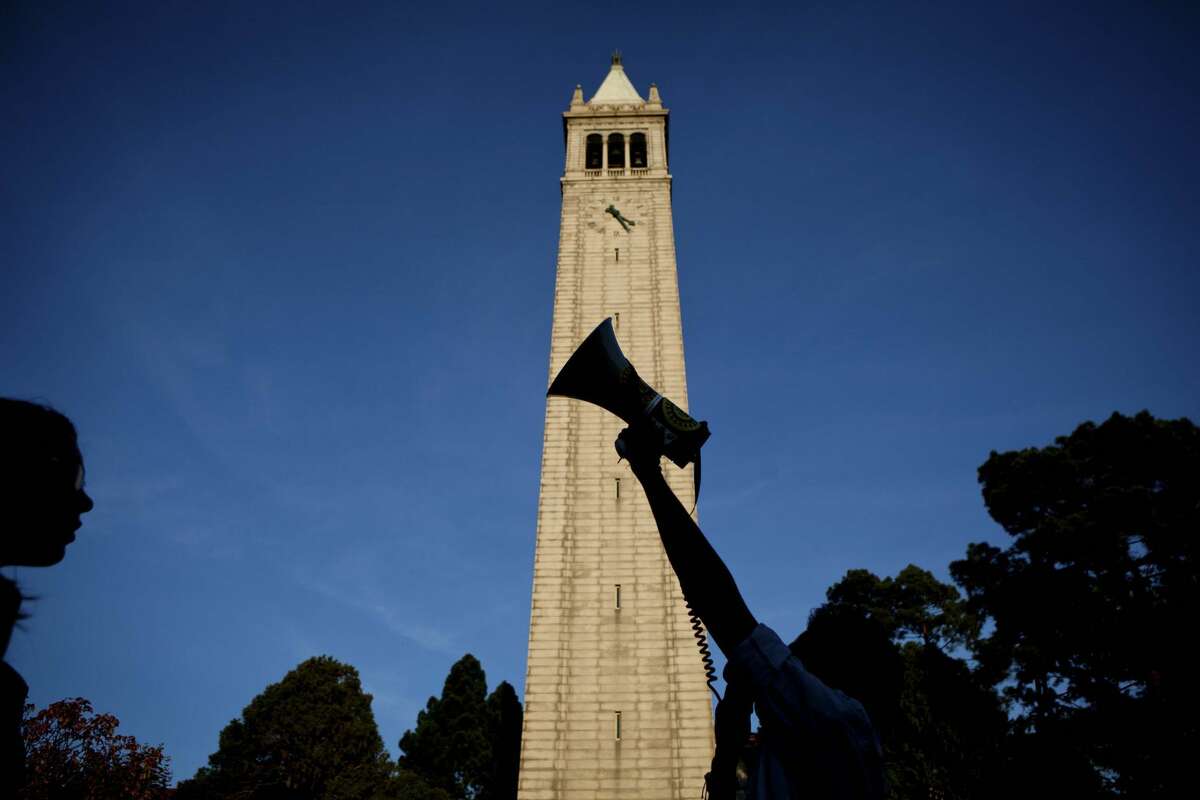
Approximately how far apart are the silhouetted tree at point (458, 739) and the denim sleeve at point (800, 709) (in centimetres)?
4883

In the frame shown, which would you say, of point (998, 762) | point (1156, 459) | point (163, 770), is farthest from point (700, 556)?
point (163, 770)

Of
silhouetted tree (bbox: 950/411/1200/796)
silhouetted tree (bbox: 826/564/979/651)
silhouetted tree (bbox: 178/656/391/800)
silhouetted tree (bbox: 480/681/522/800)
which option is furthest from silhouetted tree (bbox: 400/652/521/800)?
silhouetted tree (bbox: 950/411/1200/796)

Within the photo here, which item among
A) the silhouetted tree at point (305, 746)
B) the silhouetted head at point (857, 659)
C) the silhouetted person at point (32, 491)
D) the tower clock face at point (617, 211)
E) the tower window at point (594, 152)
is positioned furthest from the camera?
the silhouetted tree at point (305, 746)

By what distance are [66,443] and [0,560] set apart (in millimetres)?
481

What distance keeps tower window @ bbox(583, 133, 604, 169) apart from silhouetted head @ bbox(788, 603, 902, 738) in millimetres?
35279

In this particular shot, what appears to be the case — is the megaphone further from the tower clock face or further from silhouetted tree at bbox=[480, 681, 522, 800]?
the tower clock face

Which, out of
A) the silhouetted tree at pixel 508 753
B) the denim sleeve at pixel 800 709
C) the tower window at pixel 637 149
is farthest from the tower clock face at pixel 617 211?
the denim sleeve at pixel 800 709

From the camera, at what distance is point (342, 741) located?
4425 cm

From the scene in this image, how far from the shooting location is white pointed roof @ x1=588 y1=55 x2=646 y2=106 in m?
40.1

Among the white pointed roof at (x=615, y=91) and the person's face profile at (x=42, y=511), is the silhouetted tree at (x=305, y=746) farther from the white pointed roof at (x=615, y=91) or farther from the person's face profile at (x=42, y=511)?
the person's face profile at (x=42, y=511)

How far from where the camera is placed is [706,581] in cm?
257

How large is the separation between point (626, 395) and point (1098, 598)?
2647 centimetres

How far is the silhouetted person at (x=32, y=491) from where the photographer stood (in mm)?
2775

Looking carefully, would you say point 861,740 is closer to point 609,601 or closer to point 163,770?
point 609,601
